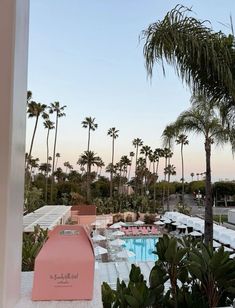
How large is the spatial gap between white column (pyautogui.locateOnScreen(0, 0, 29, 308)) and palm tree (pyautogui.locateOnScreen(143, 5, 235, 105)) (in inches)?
89.8

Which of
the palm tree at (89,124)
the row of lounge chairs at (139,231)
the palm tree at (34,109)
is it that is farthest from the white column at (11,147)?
the palm tree at (89,124)

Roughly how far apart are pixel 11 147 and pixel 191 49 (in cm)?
294

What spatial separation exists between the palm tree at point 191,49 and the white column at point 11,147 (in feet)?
7.48

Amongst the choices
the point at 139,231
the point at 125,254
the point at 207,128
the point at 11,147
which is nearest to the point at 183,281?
the point at 11,147

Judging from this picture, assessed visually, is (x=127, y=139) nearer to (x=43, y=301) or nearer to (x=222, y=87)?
(x=222, y=87)

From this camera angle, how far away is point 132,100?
667 inches

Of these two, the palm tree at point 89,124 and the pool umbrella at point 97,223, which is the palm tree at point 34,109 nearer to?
the pool umbrella at point 97,223

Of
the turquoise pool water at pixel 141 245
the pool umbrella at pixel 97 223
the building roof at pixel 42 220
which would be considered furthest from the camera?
the pool umbrella at pixel 97 223

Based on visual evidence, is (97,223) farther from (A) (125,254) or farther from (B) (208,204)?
(B) (208,204)

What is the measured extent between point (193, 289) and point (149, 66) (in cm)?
230

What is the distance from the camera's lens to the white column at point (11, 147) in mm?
1002

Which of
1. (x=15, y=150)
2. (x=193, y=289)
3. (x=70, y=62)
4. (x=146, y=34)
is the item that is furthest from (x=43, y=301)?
(x=70, y=62)

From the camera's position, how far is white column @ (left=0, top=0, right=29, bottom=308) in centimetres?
100

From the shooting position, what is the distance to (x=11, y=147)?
3.43ft
